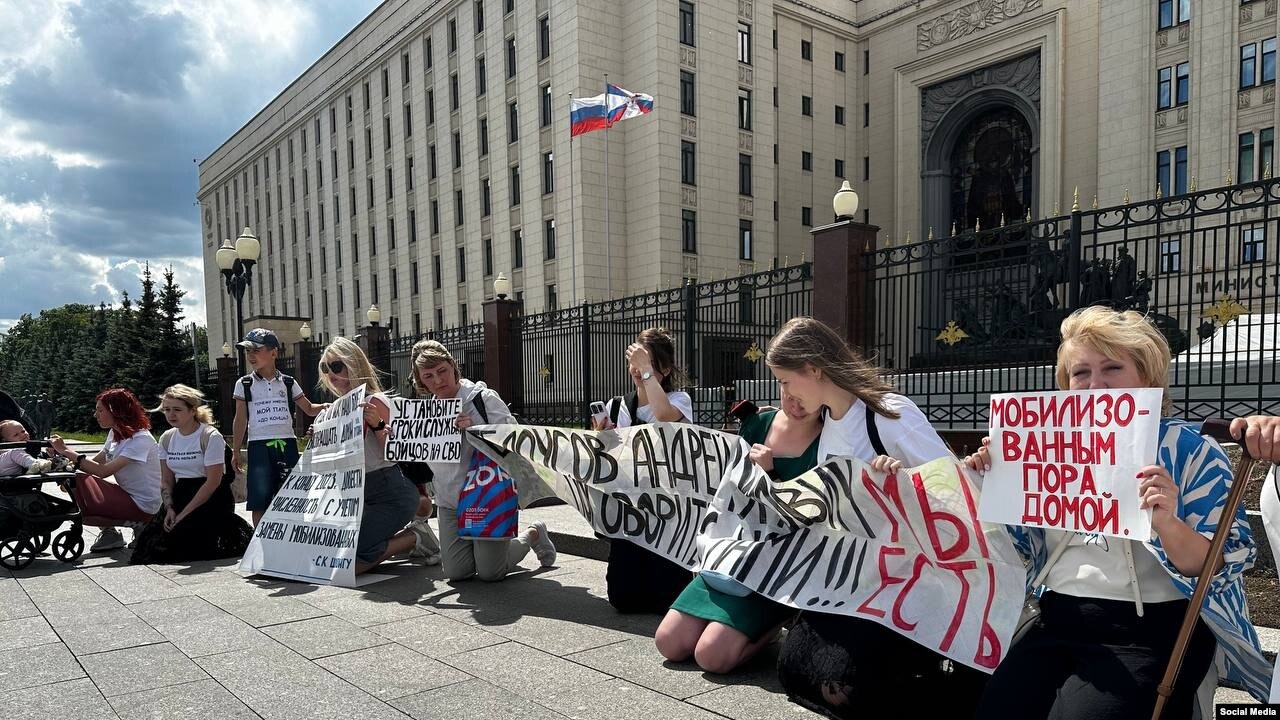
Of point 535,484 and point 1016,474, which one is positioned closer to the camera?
point 1016,474

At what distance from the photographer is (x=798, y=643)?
12.7 ft

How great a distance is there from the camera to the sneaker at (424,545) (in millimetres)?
7438

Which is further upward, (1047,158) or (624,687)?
(1047,158)

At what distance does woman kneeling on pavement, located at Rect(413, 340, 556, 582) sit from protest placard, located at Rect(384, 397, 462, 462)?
8cm


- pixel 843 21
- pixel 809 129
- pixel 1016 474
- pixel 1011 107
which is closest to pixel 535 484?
pixel 1016 474

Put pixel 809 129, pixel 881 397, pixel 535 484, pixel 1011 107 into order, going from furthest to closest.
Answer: pixel 809 129 → pixel 1011 107 → pixel 535 484 → pixel 881 397

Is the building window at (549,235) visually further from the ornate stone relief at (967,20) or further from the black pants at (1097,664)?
the black pants at (1097,664)

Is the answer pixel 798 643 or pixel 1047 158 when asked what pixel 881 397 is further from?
pixel 1047 158

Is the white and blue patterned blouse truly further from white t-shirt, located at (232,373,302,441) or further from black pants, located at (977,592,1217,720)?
white t-shirt, located at (232,373,302,441)

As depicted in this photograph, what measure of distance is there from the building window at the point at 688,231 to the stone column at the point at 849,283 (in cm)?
2609

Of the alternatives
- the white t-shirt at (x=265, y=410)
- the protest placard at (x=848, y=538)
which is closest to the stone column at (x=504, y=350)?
the white t-shirt at (x=265, y=410)

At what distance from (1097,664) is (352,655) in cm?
373

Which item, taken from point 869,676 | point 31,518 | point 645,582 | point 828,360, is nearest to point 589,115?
point 31,518

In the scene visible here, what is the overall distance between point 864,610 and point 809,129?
4110cm
